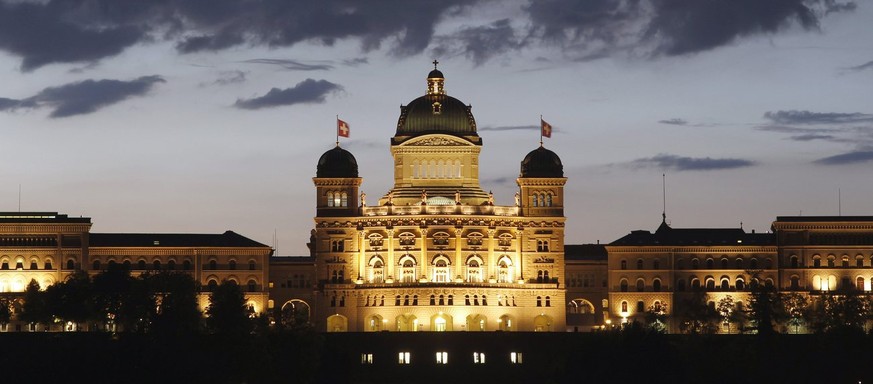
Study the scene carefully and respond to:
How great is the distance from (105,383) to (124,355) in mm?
5733

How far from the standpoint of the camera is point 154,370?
191875mm

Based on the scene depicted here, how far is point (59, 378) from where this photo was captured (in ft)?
618

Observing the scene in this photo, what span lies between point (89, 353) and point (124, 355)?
281 cm

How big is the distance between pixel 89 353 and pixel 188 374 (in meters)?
8.14

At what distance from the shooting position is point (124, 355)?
19338 centimetres

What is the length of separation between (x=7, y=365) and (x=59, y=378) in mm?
6484

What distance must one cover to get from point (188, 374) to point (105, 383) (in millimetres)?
8491

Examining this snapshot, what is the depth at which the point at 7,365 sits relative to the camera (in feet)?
632

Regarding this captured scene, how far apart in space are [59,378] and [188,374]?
36.7 feet

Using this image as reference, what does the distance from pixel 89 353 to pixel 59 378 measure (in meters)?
5.09

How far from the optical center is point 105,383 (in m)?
188

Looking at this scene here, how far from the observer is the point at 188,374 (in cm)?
19412
